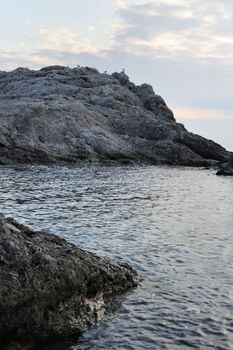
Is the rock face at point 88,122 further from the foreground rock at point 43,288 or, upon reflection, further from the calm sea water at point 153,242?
the foreground rock at point 43,288

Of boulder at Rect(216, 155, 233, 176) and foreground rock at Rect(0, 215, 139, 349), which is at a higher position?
boulder at Rect(216, 155, 233, 176)

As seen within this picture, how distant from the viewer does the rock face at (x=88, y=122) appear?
7894cm

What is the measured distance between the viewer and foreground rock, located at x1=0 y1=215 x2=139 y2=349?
36.0ft

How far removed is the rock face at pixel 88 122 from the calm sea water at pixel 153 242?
2729cm

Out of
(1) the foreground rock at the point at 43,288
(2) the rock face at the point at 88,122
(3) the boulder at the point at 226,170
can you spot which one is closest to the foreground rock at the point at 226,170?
(3) the boulder at the point at 226,170

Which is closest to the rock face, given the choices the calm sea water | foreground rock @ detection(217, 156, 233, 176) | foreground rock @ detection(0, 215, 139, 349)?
foreground rock @ detection(217, 156, 233, 176)

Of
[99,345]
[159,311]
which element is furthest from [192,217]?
[99,345]

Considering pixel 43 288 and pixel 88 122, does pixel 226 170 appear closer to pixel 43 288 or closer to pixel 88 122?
pixel 88 122

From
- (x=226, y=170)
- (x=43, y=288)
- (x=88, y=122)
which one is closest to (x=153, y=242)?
(x=43, y=288)

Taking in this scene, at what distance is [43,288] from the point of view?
1158 centimetres

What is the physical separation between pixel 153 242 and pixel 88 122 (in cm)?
6934

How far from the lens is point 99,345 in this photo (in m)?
11.5

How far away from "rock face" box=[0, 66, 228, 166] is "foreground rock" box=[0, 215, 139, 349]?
59.7 metres

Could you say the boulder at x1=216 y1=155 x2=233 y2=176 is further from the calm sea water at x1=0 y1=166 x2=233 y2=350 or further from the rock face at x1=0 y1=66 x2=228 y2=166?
the calm sea water at x1=0 y1=166 x2=233 y2=350
